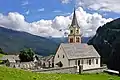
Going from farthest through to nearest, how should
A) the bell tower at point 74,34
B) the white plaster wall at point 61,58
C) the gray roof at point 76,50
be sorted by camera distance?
the bell tower at point 74,34 → the gray roof at point 76,50 → the white plaster wall at point 61,58

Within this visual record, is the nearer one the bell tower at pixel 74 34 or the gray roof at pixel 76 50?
the gray roof at pixel 76 50

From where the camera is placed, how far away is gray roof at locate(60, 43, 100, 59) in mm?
85863

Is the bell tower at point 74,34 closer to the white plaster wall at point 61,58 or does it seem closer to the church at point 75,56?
the church at point 75,56

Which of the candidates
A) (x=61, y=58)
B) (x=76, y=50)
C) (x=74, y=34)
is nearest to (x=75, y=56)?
(x=76, y=50)

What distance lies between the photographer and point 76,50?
88125 mm

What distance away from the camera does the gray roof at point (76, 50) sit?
85863mm

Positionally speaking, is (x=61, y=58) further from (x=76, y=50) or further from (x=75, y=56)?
(x=76, y=50)

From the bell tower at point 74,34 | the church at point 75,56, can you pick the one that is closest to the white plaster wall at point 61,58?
the church at point 75,56

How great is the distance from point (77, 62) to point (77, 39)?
22.5 m

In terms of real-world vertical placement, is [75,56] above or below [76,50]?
below

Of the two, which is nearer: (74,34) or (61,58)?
(61,58)

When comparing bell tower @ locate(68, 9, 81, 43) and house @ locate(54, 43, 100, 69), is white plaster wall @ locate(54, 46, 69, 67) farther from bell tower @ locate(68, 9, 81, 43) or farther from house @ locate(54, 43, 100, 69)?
bell tower @ locate(68, 9, 81, 43)

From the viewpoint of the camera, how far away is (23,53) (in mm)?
118688

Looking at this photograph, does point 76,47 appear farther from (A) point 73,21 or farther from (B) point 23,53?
(B) point 23,53
